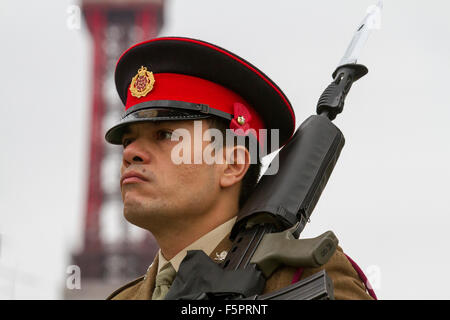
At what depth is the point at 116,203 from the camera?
4997 centimetres

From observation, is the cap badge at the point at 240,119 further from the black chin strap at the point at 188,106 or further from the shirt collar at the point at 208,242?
the shirt collar at the point at 208,242

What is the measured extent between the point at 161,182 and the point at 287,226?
0.61 meters

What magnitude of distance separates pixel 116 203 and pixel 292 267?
46.1m

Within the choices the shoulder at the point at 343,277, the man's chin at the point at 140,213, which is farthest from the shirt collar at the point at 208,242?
the shoulder at the point at 343,277

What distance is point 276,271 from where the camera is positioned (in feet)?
14.2

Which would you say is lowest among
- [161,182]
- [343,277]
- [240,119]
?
[343,277]

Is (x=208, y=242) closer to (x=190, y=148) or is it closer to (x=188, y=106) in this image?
(x=190, y=148)

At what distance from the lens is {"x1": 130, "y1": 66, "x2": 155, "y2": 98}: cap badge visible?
4.77 meters

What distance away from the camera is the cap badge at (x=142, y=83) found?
477 centimetres

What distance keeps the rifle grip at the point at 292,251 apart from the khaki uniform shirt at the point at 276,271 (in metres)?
0.06

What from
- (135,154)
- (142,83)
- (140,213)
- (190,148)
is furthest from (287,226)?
(142,83)

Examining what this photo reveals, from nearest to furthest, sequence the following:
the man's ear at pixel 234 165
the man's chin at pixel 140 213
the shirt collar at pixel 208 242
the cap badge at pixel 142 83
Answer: the man's chin at pixel 140 213 → the shirt collar at pixel 208 242 → the man's ear at pixel 234 165 → the cap badge at pixel 142 83

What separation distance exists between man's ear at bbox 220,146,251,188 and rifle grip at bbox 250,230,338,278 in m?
0.41
